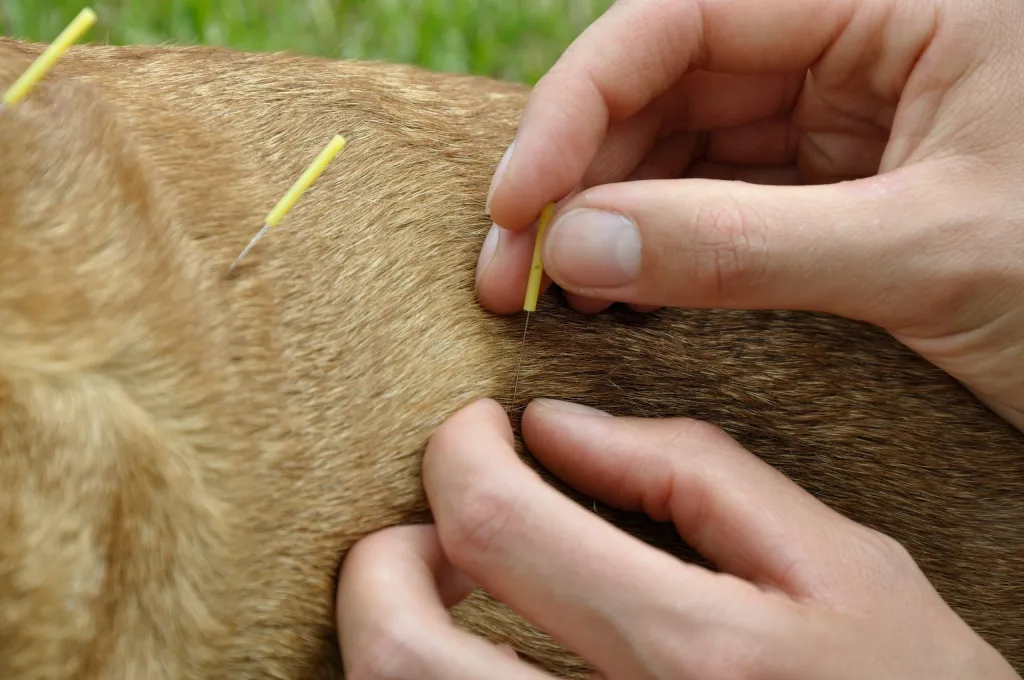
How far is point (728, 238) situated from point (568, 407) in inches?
11.2

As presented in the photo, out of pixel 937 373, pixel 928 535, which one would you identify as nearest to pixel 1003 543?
pixel 928 535

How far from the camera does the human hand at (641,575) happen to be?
957 mm

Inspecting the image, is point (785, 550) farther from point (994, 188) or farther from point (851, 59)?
point (851, 59)

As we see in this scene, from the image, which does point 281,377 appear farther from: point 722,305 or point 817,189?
point 817,189

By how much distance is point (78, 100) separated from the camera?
111 cm

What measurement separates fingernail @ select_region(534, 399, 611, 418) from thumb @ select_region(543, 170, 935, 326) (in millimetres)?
150

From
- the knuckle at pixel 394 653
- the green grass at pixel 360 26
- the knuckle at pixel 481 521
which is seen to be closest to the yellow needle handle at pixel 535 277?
the knuckle at pixel 481 521

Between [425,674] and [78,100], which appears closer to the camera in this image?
[425,674]

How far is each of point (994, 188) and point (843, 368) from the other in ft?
1.04

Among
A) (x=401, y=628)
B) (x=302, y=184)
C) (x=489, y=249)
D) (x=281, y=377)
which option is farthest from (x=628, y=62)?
(x=401, y=628)

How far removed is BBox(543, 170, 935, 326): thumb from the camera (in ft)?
3.47

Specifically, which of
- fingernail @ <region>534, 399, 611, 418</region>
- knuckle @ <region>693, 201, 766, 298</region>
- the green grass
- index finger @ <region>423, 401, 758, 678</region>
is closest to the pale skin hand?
knuckle @ <region>693, 201, 766, 298</region>

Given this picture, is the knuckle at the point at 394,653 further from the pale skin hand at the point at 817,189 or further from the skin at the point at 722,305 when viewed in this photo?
the pale skin hand at the point at 817,189

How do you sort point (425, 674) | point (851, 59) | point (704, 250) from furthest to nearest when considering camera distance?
point (851, 59) → point (704, 250) → point (425, 674)
